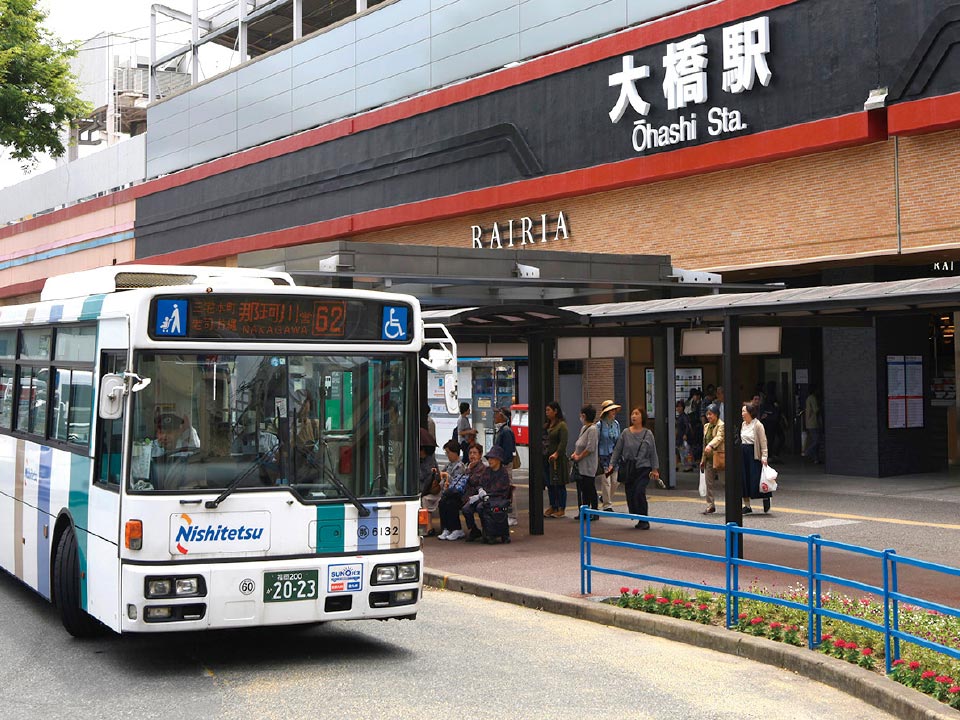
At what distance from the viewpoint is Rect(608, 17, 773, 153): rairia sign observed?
22.0 metres

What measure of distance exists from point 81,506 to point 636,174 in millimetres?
16888

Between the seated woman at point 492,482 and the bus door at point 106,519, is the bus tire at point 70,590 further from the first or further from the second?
the seated woman at point 492,482

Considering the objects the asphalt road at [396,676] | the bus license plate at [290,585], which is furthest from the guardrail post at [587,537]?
the bus license plate at [290,585]

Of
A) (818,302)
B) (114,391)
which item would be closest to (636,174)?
(818,302)

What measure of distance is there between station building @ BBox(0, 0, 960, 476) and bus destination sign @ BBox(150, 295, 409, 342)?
4490 millimetres

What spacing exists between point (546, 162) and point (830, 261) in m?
7.51

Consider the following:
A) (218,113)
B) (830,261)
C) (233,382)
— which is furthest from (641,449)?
(218,113)

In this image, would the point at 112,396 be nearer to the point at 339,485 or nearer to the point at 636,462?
the point at 339,485

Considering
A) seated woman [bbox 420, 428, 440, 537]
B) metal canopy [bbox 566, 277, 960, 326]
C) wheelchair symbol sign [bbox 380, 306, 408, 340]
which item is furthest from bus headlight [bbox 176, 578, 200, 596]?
seated woman [bbox 420, 428, 440, 537]

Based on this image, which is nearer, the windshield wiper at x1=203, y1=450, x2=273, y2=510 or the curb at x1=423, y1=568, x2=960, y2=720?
the curb at x1=423, y1=568, x2=960, y2=720

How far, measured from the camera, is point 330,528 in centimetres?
888

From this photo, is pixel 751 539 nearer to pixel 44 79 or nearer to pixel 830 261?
pixel 830 261

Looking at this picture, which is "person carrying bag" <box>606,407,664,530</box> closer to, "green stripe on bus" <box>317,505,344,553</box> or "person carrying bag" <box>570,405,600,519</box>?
"person carrying bag" <box>570,405,600,519</box>

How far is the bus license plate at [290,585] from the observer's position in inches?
340
